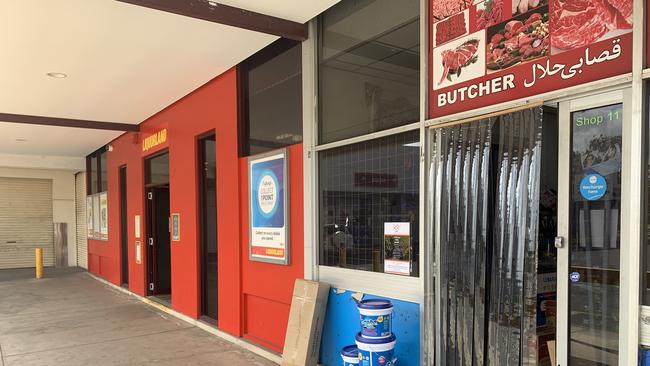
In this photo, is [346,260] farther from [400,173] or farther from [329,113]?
[329,113]

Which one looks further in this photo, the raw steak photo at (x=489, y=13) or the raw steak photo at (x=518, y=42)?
the raw steak photo at (x=489, y=13)

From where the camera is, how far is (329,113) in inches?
172

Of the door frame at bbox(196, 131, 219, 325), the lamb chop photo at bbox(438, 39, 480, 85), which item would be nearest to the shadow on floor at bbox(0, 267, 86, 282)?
the door frame at bbox(196, 131, 219, 325)

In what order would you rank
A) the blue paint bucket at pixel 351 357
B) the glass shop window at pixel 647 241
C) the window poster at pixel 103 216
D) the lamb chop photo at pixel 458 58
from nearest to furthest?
the glass shop window at pixel 647 241, the lamb chop photo at pixel 458 58, the blue paint bucket at pixel 351 357, the window poster at pixel 103 216

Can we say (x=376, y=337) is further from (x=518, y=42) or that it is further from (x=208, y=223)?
(x=208, y=223)

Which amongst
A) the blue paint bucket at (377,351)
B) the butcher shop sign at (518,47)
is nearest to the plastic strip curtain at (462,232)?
the butcher shop sign at (518,47)

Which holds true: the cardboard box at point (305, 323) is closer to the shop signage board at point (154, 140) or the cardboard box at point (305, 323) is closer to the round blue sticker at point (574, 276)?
the round blue sticker at point (574, 276)

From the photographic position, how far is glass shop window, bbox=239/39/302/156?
4.81 meters

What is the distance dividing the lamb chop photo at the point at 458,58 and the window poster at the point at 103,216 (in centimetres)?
987

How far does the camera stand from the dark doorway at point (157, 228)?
8.59 metres

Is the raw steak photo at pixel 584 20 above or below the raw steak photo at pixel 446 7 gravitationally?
below

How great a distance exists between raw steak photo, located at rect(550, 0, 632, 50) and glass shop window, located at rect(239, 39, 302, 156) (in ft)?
8.60

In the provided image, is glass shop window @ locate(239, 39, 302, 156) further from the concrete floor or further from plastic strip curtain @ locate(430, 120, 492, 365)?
the concrete floor

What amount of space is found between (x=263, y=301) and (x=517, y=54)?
3.65 m
